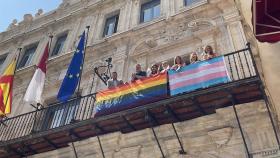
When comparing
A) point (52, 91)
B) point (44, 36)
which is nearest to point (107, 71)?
point (52, 91)

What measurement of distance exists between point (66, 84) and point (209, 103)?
5.09 m

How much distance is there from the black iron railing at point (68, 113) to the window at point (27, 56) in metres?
4.82

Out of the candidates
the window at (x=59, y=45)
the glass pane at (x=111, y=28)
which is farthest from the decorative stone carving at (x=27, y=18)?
the glass pane at (x=111, y=28)

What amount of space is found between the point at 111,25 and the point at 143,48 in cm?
356

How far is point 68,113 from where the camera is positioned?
12.4 meters

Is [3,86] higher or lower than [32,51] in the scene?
lower

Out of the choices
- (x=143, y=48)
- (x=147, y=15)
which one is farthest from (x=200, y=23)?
(x=147, y=15)

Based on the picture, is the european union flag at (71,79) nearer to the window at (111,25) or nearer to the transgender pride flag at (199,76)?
the window at (111,25)

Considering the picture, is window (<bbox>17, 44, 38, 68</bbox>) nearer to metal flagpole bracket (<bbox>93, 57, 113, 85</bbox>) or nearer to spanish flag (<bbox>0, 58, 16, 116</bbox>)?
spanish flag (<bbox>0, 58, 16, 116</bbox>)

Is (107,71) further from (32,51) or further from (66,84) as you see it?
(32,51)

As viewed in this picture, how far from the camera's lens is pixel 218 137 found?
8.88m

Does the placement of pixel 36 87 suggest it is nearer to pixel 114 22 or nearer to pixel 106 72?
pixel 106 72

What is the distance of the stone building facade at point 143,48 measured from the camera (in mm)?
8828

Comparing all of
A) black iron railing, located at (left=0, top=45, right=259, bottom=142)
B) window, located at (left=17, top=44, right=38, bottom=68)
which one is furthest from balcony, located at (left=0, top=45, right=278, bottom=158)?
window, located at (left=17, top=44, right=38, bottom=68)
